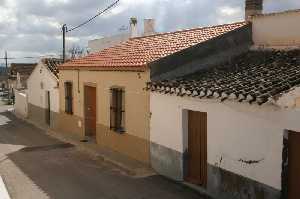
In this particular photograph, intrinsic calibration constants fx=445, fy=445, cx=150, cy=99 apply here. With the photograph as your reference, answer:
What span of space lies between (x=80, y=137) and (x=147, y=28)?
8072 mm

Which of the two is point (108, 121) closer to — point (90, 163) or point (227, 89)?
point (90, 163)

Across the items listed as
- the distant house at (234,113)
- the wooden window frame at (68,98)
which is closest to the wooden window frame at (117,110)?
the distant house at (234,113)

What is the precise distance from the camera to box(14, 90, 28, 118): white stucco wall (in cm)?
2961

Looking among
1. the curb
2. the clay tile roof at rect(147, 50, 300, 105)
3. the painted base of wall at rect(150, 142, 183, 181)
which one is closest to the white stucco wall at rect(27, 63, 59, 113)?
the painted base of wall at rect(150, 142, 183, 181)

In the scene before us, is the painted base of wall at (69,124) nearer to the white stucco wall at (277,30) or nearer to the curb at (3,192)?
the curb at (3,192)

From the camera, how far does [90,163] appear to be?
14742mm

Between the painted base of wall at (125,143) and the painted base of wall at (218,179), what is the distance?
0.58 metres

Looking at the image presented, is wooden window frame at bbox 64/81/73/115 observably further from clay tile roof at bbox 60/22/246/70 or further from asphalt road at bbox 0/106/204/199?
asphalt road at bbox 0/106/204/199

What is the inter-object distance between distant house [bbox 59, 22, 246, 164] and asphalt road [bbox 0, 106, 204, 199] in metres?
1.31

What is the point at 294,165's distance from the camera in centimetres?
852

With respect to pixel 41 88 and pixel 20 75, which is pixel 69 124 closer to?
pixel 41 88

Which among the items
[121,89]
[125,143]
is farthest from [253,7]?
[125,143]

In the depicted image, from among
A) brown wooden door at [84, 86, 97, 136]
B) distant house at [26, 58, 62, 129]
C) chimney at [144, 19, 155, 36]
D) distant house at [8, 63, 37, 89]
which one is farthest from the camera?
distant house at [8, 63, 37, 89]

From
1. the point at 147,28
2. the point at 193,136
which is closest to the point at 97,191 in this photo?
the point at 193,136
